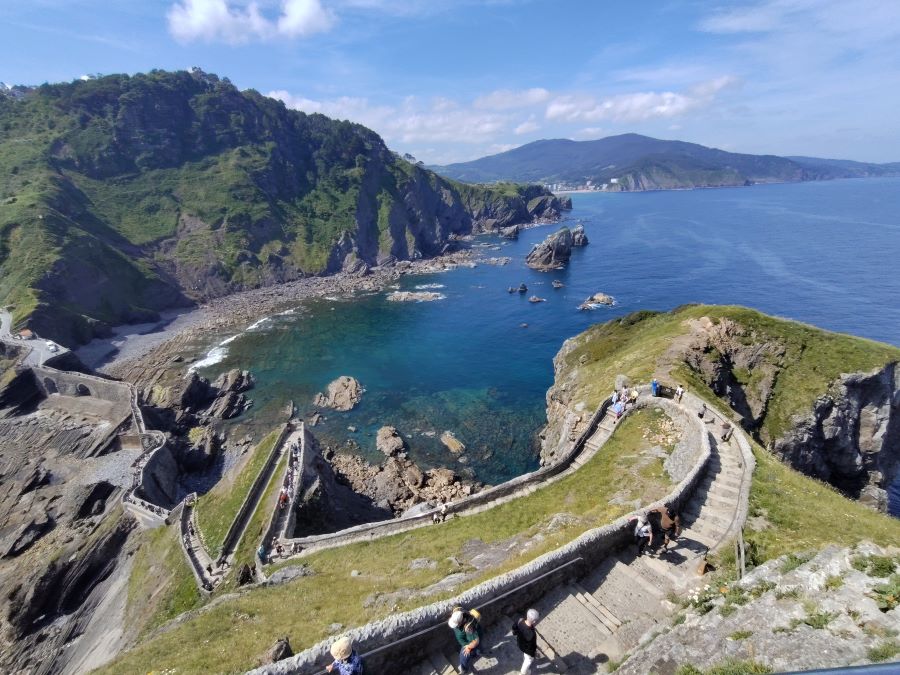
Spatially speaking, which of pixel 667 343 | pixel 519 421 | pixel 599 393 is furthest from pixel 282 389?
pixel 667 343

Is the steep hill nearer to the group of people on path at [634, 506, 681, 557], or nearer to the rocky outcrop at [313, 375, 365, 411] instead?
the rocky outcrop at [313, 375, 365, 411]

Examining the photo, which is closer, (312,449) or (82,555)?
(82,555)

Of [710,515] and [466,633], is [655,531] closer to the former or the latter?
[710,515]

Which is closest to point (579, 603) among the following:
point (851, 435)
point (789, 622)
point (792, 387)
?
point (789, 622)

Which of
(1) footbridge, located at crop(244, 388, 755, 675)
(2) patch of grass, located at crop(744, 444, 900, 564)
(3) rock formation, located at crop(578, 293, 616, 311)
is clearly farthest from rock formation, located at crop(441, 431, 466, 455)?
(3) rock formation, located at crop(578, 293, 616, 311)

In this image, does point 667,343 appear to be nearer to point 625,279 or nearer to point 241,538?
point 241,538

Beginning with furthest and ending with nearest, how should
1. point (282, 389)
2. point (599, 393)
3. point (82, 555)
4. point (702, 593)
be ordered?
point (282, 389) < point (599, 393) < point (82, 555) < point (702, 593)

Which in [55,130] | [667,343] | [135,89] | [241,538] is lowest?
[241,538]
